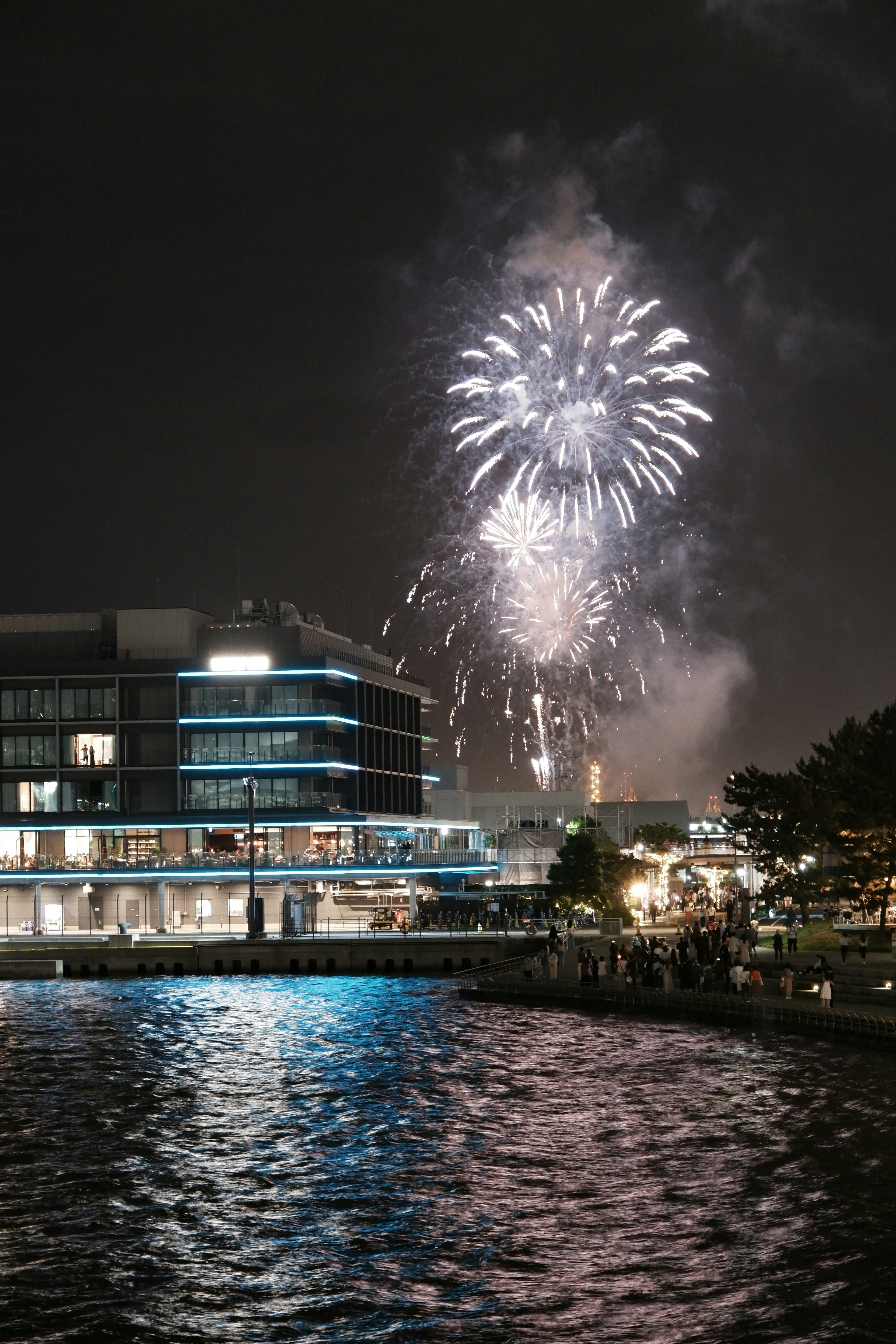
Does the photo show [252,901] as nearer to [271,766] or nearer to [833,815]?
[271,766]

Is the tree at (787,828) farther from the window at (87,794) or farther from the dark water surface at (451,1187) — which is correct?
the window at (87,794)

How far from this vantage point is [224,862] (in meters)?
109

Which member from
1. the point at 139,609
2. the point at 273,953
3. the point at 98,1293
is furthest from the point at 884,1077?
the point at 139,609

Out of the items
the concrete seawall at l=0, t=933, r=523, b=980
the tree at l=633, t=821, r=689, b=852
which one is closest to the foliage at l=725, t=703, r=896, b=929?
the concrete seawall at l=0, t=933, r=523, b=980

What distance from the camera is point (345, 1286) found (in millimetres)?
29266

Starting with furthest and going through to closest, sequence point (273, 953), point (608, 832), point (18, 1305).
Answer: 1. point (608, 832)
2. point (273, 953)
3. point (18, 1305)

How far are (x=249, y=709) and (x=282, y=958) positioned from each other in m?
37.3

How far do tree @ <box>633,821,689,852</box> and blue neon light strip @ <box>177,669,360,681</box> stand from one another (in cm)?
5892

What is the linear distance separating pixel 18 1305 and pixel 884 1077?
2763 centimetres

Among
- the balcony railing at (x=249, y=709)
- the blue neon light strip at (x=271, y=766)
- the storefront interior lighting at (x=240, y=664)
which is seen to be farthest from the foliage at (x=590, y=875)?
the storefront interior lighting at (x=240, y=664)

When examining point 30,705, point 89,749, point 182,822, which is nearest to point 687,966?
point 182,822

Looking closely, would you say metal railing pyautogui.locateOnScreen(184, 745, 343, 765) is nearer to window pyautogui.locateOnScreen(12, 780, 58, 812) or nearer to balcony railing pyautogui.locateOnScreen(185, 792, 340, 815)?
balcony railing pyautogui.locateOnScreen(185, 792, 340, 815)

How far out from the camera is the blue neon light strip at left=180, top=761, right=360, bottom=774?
122938 mm

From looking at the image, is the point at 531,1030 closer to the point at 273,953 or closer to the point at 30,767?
the point at 273,953
